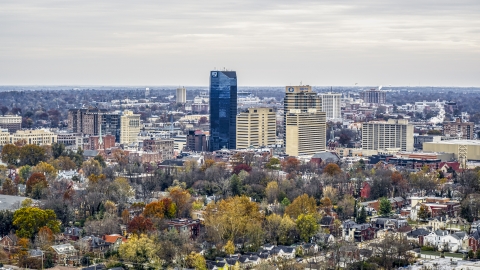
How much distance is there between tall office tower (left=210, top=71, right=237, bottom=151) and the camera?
202 feet

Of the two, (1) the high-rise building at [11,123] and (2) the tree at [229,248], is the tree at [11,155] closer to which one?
(2) the tree at [229,248]

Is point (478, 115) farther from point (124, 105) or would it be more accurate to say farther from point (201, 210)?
point (201, 210)

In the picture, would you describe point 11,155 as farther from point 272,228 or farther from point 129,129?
point 272,228

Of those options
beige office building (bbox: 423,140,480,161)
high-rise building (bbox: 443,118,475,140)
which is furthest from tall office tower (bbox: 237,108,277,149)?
high-rise building (bbox: 443,118,475,140)

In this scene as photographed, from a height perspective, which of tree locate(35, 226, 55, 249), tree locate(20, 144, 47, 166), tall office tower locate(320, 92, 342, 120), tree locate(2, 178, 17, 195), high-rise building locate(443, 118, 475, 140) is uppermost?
tall office tower locate(320, 92, 342, 120)

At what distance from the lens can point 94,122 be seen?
70125mm

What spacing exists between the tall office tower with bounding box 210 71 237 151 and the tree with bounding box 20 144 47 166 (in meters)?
15.8

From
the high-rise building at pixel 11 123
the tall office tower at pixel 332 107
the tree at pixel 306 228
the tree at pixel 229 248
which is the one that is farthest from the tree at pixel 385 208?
the tall office tower at pixel 332 107

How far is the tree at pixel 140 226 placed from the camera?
28562 mm

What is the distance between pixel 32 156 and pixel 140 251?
78.1ft

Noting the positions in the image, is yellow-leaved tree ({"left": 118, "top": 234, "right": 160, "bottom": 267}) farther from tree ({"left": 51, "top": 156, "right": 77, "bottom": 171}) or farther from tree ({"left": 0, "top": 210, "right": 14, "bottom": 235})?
tree ({"left": 51, "top": 156, "right": 77, "bottom": 171})

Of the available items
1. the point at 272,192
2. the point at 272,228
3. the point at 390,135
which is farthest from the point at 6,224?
the point at 390,135

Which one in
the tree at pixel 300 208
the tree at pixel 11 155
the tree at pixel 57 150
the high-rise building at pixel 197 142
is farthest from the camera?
the high-rise building at pixel 197 142

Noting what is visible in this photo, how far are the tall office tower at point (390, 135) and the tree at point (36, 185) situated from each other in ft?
91.5
